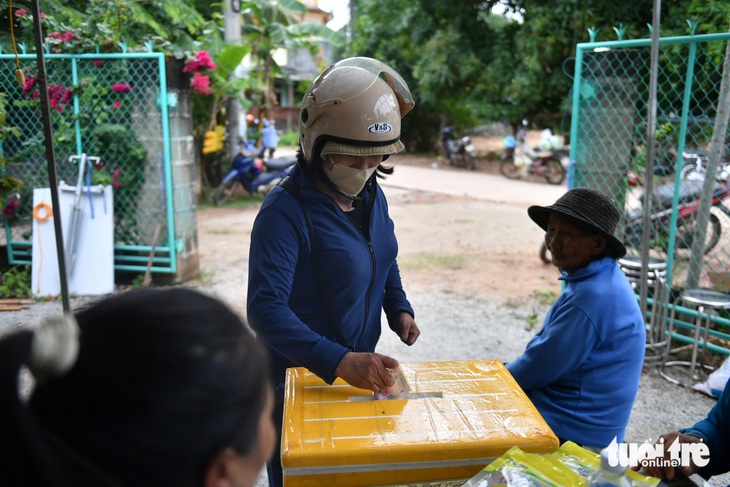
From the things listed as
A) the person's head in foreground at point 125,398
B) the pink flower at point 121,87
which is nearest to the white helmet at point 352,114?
the person's head in foreground at point 125,398

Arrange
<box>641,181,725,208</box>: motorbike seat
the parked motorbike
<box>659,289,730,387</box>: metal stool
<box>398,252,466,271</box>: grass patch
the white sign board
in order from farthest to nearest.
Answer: <box>398,252,466,271</box>: grass patch
the white sign board
<box>641,181,725,208</box>: motorbike seat
the parked motorbike
<box>659,289,730,387</box>: metal stool

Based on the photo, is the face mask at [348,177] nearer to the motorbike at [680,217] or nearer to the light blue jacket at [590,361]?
the light blue jacket at [590,361]

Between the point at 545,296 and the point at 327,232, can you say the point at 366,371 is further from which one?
the point at 545,296

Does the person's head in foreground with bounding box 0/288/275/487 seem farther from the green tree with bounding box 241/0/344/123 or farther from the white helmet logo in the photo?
the green tree with bounding box 241/0/344/123

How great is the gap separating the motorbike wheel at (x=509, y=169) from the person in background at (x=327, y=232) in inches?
548

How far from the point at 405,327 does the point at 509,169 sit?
1399 centimetres

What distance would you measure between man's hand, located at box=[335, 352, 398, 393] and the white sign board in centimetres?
470

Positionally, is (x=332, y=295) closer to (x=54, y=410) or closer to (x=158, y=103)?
(x=54, y=410)

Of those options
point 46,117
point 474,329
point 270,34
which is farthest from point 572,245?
point 270,34

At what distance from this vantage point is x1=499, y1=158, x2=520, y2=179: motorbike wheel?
15336 millimetres

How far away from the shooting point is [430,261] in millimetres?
7352

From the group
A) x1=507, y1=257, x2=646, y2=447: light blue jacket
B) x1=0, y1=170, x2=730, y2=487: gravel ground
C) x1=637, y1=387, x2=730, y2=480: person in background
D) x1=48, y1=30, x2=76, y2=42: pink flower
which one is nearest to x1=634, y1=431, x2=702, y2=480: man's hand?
x1=637, y1=387, x2=730, y2=480: person in background

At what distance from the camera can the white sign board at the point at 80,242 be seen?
18.4ft

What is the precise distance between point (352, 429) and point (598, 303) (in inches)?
40.8
